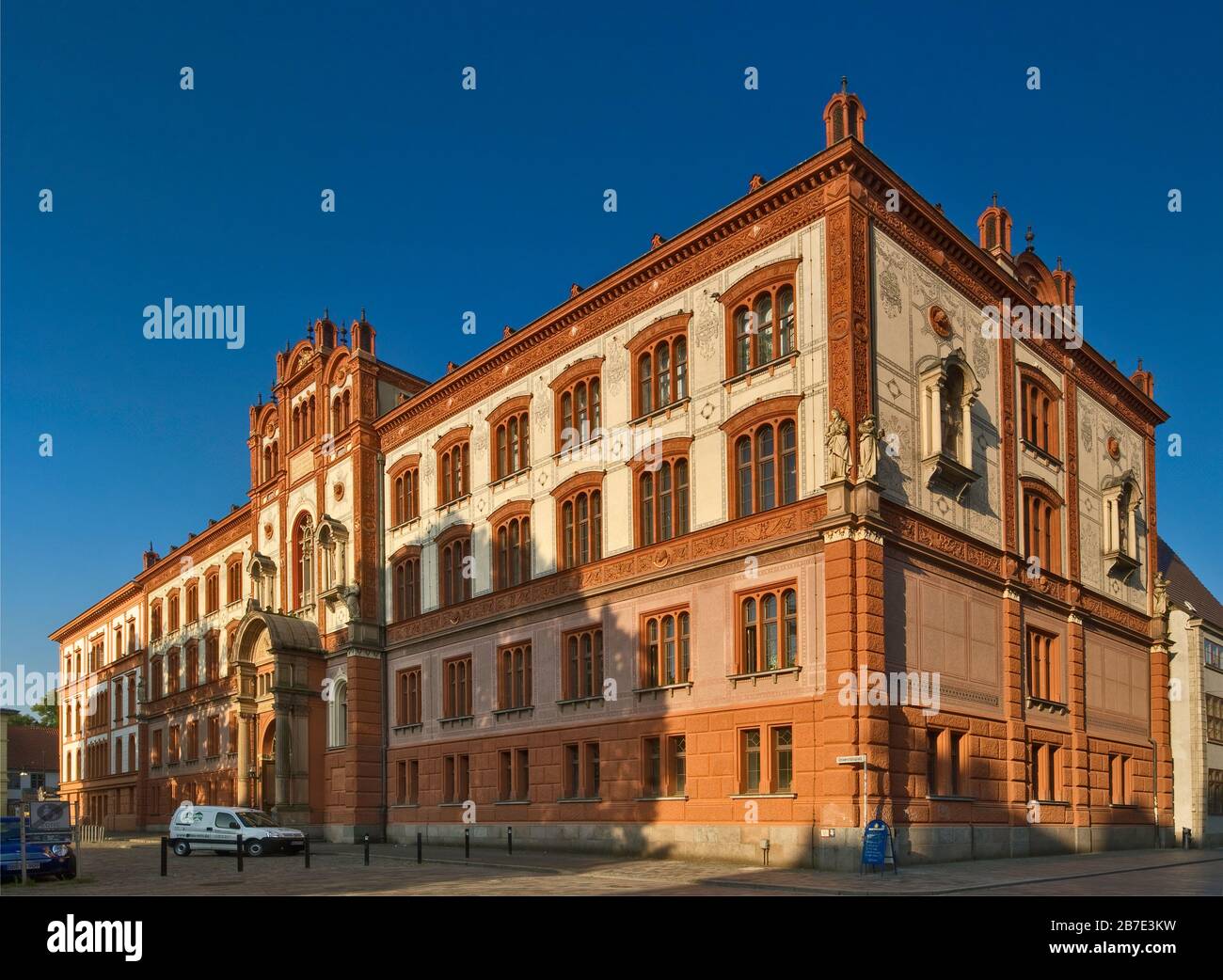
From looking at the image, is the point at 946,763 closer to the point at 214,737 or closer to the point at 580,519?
the point at 580,519

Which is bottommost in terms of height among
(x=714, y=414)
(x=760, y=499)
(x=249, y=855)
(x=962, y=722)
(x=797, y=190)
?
(x=249, y=855)

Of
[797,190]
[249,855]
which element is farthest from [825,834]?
[249,855]

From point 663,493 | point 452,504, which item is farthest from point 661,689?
point 452,504

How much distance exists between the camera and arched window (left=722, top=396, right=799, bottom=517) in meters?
30.2

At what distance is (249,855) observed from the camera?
36969 mm

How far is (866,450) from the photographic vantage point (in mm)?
28172

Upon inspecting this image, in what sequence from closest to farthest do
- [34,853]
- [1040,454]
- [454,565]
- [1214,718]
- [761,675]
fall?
[34,853], [761,675], [1040,454], [454,565], [1214,718]

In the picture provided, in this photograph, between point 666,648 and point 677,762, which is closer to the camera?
point 677,762

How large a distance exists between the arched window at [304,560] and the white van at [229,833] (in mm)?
13398

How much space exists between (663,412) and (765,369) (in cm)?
419

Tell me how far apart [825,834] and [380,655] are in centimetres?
2424

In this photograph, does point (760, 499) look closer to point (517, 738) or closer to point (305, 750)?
point (517, 738)

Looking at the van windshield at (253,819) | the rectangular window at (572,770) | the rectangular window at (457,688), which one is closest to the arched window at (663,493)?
the rectangular window at (572,770)
